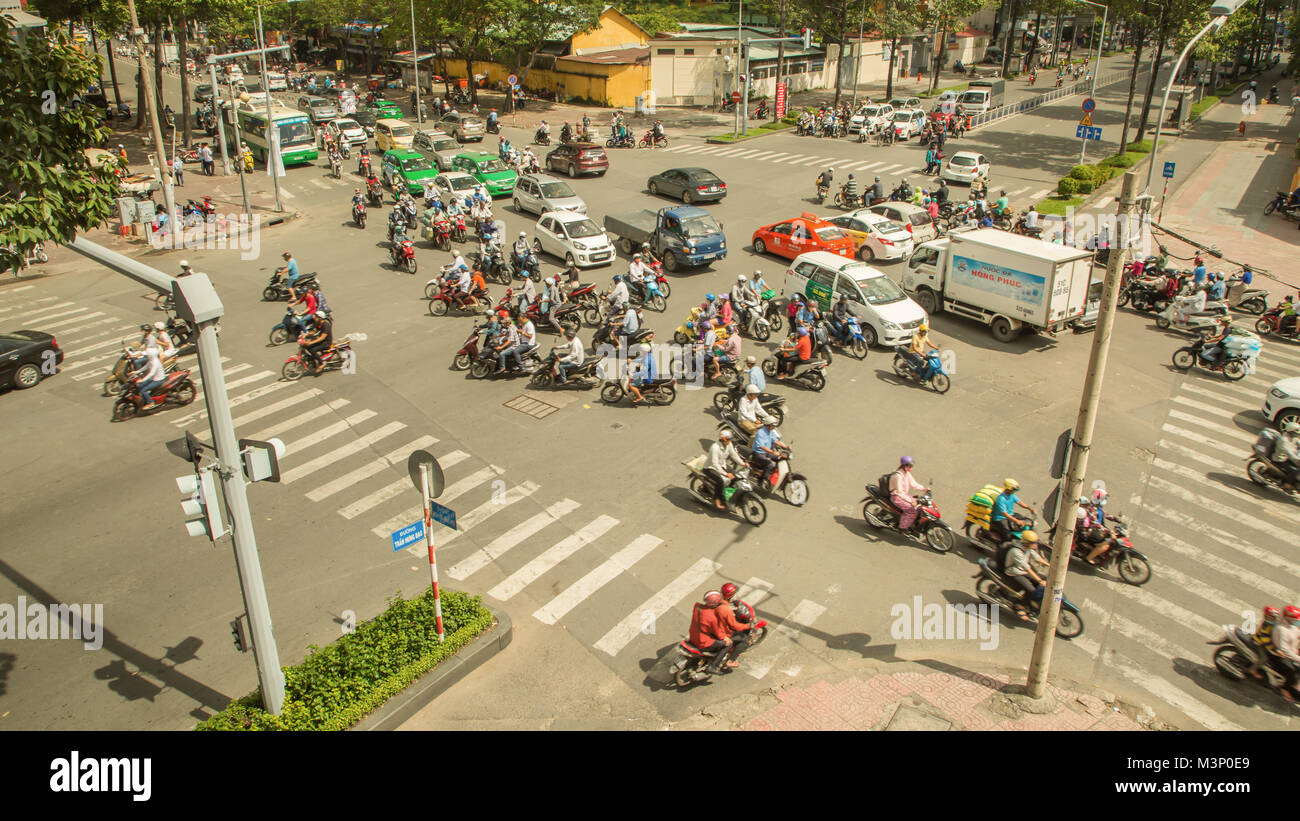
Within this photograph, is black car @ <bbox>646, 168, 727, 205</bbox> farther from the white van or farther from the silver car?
the white van

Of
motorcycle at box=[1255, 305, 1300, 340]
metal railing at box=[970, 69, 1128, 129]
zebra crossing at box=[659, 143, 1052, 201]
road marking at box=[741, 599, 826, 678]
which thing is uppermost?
metal railing at box=[970, 69, 1128, 129]

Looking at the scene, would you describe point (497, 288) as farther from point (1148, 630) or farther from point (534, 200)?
point (1148, 630)

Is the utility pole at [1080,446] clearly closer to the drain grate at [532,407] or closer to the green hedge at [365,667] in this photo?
the green hedge at [365,667]

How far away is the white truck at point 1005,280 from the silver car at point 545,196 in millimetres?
13468

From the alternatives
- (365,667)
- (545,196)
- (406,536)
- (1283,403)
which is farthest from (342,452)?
(1283,403)

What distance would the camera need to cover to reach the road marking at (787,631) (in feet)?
35.1

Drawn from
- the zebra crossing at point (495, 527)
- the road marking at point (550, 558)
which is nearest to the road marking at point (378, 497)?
the zebra crossing at point (495, 527)

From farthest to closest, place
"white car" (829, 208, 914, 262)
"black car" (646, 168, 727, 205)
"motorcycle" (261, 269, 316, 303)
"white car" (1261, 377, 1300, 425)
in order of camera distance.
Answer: "black car" (646, 168, 727, 205) → "white car" (829, 208, 914, 262) → "motorcycle" (261, 269, 316, 303) → "white car" (1261, 377, 1300, 425)

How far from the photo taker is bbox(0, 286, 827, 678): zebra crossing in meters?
11.7

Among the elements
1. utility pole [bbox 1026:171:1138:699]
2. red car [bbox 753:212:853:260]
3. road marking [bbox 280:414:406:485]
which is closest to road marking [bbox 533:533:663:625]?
utility pole [bbox 1026:171:1138:699]

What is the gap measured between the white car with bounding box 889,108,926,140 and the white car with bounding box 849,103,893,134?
22.7 inches

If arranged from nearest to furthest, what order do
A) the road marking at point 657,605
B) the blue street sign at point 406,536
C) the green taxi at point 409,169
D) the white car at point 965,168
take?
the blue street sign at point 406,536, the road marking at point 657,605, the green taxi at point 409,169, the white car at point 965,168

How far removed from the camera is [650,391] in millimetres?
18281

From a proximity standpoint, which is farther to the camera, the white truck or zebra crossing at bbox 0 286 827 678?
the white truck
